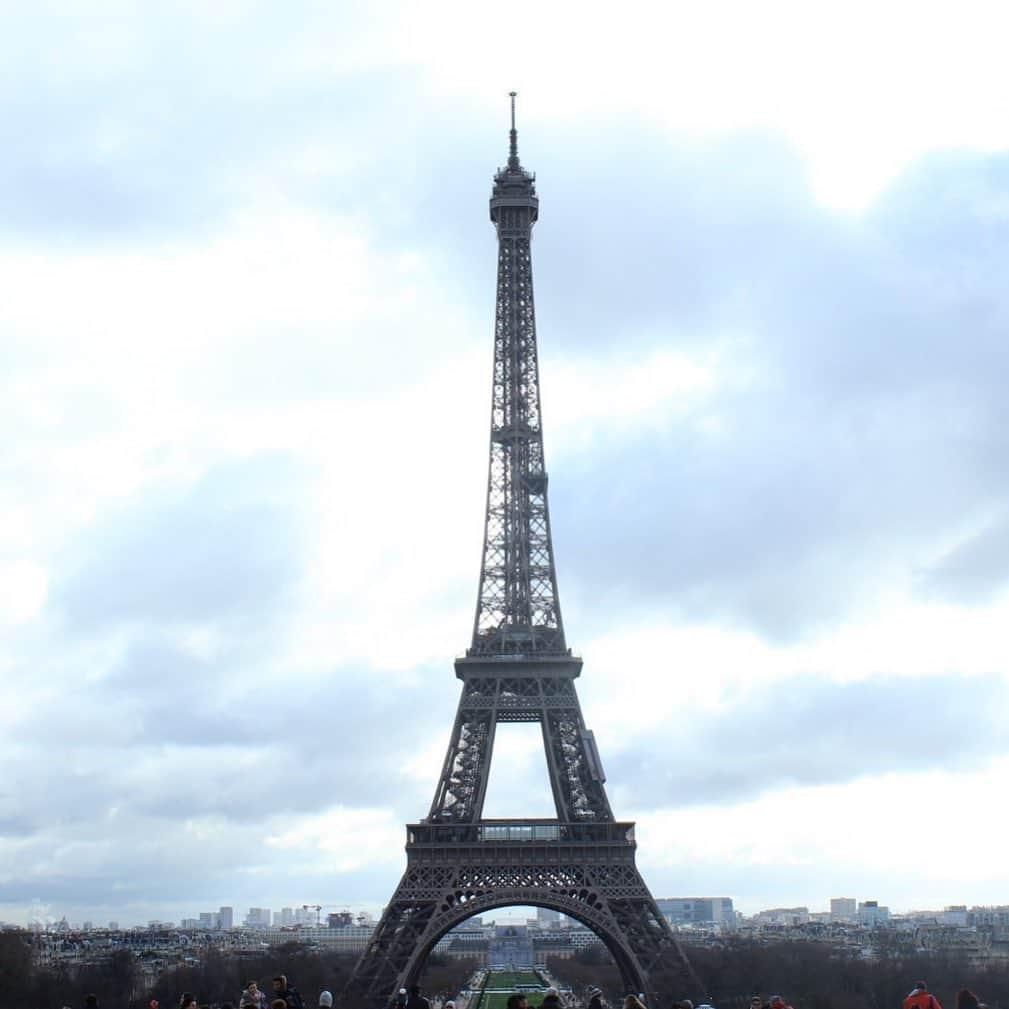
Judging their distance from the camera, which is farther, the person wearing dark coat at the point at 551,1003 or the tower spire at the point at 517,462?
the tower spire at the point at 517,462

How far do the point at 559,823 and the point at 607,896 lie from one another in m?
4.20

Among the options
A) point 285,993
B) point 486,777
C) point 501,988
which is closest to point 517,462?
point 486,777

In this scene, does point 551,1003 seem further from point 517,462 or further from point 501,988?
point 501,988

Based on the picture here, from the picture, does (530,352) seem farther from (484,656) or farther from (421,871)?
(421,871)

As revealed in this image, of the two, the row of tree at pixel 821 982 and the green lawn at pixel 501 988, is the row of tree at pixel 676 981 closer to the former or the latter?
the row of tree at pixel 821 982

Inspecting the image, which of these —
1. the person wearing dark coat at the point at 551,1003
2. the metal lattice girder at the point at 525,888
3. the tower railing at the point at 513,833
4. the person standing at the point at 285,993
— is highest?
the tower railing at the point at 513,833

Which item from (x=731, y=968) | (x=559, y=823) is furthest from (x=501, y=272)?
(x=731, y=968)

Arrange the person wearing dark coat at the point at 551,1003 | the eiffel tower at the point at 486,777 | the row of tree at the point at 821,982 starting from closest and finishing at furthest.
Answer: the person wearing dark coat at the point at 551,1003
the eiffel tower at the point at 486,777
the row of tree at the point at 821,982

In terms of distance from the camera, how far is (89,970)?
112562mm

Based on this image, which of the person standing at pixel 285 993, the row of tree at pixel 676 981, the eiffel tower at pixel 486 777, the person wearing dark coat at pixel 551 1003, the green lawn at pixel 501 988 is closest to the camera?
the person wearing dark coat at pixel 551 1003

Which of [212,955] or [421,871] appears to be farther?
[212,955]

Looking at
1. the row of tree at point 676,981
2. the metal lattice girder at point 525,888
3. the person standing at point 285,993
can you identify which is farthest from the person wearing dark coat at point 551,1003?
the metal lattice girder at point 525,888

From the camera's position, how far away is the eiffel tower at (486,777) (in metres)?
75.4

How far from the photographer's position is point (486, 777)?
79.1 m
